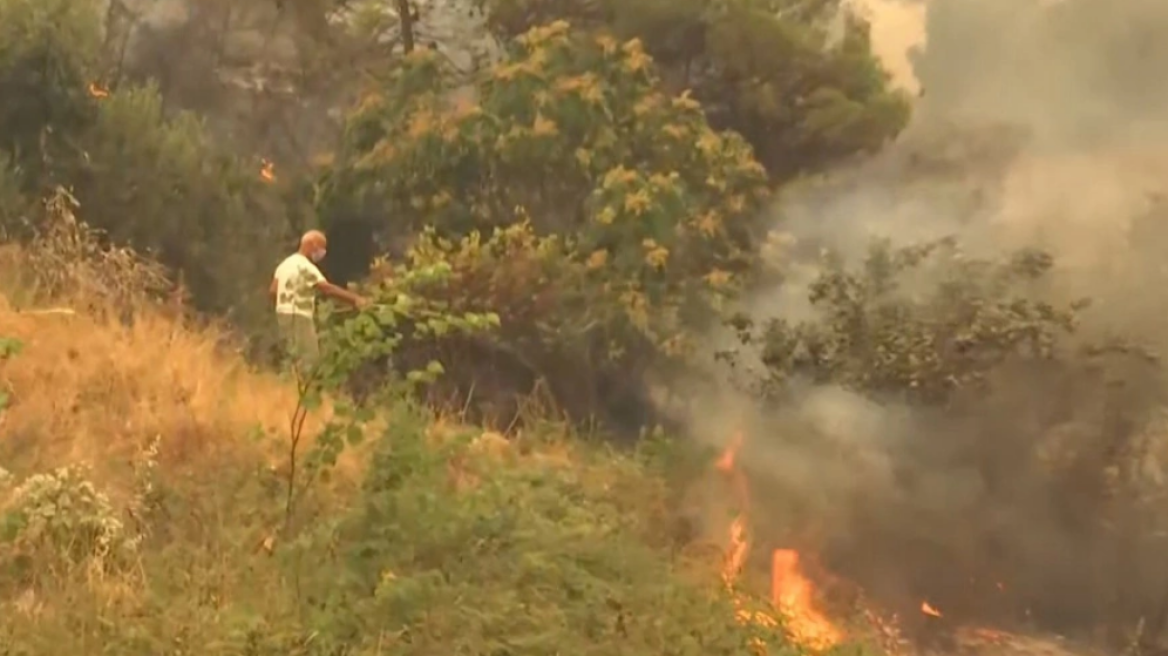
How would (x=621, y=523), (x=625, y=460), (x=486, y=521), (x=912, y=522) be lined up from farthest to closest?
(x=912, y=522), (x=625, y=460), (x=621, y=523), (x=486, y=521)

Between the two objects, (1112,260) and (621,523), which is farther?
(1112,260)

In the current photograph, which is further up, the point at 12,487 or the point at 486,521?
the point at 486,521

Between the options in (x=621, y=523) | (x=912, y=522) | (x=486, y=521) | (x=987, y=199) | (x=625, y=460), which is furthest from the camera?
(x=987, y=199)

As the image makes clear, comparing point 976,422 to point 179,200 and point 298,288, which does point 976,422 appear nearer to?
point 298,288

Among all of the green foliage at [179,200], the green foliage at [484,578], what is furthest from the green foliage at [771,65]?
the green foliage at [484,578]

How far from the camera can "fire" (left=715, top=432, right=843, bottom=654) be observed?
6.68m

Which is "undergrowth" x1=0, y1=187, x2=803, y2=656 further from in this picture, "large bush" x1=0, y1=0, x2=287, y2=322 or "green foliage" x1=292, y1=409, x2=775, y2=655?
"large bush" x1=0, y1=0, x2=287, y2=322

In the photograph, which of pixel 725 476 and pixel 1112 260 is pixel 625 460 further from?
pixel 1112 260

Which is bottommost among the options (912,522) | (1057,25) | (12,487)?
(12,487)

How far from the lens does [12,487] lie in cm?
570

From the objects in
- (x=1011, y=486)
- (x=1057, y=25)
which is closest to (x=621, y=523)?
(x=1011, y=486)

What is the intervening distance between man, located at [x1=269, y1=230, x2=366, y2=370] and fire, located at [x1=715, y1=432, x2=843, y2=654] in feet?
7.27

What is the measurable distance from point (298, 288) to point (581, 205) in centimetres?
412

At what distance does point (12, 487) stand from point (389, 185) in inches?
193
